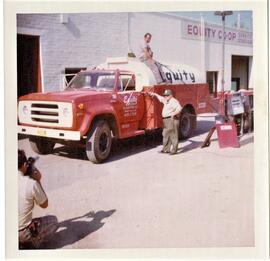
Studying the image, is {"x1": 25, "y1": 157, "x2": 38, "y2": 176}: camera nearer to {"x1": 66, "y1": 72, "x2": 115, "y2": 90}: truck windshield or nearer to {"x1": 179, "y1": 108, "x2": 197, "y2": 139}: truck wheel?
{"x1": 66, "y1": 72, "x2": 115, "y2": 90}: truck windshield

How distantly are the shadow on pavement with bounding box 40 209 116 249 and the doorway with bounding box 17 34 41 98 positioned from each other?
5.48 feet

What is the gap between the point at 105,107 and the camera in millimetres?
5305

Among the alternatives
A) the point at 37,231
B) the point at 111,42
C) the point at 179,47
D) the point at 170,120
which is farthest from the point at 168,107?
the point at 37,231

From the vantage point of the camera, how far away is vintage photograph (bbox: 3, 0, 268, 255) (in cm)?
483

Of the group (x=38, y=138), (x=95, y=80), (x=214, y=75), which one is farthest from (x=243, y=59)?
(x=38, y=138)

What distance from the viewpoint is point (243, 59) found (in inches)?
204

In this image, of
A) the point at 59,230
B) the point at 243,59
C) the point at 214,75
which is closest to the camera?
the point at 59,230

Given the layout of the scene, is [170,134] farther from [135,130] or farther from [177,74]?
[177,74]

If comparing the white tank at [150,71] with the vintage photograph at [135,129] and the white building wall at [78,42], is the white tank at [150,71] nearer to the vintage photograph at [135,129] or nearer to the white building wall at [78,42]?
the vintage photograph at [135,129]

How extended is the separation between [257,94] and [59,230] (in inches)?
115

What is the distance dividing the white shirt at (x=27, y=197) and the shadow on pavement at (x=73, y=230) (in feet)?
1.31

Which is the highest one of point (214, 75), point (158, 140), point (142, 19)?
point (142, 19)

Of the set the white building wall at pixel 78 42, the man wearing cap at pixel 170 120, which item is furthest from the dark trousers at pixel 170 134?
the white building wall at pixel 78 42

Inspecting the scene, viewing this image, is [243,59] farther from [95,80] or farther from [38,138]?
[38,138]
